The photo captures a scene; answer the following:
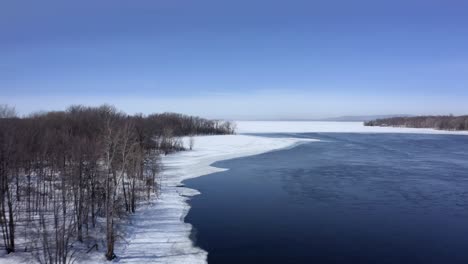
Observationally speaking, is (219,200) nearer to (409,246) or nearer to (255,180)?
(255,180)

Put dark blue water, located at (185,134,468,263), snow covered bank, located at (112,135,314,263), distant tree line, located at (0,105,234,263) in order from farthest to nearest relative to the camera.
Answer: dark blue water, located at (185,134,468,263)
snow covered bank, located at (112,135,314,263)
distant tree line, located at (0,105,234,263)

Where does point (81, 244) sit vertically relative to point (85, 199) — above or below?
below

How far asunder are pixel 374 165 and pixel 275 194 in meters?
14.0

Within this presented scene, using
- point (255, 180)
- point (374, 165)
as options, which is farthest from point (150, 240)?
point (374, 165)

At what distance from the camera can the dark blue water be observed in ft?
39.1

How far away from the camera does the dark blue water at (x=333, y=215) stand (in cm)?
1191

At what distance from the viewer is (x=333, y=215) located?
15.8 metres

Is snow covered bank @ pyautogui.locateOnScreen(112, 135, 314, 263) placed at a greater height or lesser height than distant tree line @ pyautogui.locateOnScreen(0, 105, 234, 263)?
lesser

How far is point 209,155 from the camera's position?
38219 mm

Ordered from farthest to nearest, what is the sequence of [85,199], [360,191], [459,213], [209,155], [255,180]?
[209,155]
[255,180]
[360,191]
[459,213]
[85,199]

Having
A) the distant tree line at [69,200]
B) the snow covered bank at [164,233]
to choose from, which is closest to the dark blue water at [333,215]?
the snow covered bank at [164,233]

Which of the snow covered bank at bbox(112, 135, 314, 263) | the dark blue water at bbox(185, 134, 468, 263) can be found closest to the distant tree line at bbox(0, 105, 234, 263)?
the snow covered bank at bbox(112, 135, 314, 263)

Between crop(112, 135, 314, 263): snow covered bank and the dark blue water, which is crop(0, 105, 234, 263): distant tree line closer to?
crop(112, 135, 314, 263): snow covered bank

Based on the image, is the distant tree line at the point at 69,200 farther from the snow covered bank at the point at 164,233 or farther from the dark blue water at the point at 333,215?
the dark blue water at the point at 333,215
